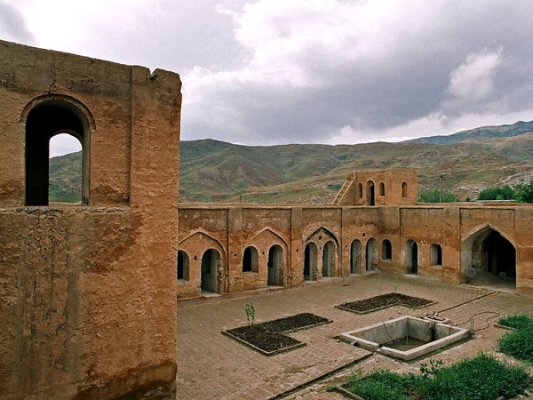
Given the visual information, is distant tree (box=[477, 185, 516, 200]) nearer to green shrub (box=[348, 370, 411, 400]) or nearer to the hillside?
the hillside

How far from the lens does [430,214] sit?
22.6m

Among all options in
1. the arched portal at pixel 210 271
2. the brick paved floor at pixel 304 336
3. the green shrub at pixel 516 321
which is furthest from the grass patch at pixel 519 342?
the arched portal at pixel 210 271

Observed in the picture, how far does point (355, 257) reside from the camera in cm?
2461

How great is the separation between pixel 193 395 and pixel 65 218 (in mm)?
5021

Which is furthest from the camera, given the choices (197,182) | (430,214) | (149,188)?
(197,182)

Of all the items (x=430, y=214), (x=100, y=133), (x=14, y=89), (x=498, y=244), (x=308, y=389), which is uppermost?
(x=14, y=89)

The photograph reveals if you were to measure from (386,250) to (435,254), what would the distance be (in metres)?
3.31

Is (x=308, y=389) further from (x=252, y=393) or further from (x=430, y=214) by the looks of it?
(x=430, y=214)

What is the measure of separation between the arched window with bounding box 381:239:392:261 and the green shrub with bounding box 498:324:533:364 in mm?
12655

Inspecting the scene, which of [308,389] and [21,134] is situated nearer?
[21,134]

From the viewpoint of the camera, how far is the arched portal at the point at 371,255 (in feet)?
82.7

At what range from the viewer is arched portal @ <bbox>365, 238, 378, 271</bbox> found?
2520cm

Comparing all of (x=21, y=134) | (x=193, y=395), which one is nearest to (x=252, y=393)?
(x=193, y=395)

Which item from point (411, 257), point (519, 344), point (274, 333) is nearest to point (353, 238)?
point (411, 257)
